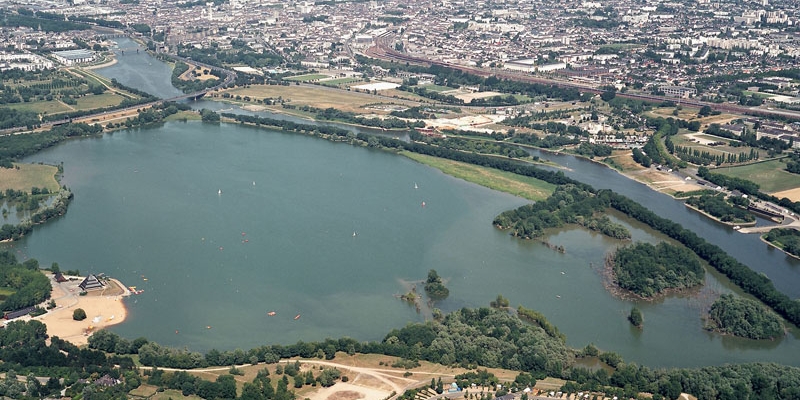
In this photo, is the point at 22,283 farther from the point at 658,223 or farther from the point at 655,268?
the point at 658,223

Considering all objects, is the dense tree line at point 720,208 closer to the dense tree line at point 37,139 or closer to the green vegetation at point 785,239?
the green vegetation at point 785,239

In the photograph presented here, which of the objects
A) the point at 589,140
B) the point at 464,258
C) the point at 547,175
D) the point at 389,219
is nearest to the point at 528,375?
the point at 464,258

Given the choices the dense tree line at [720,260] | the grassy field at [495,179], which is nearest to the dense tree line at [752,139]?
the dense tree line at [720,260]

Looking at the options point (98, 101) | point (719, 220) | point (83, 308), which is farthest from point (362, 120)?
point (83, 308)

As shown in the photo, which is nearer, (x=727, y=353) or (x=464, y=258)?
(x=727, y=353)

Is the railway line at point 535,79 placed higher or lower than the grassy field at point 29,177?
higher

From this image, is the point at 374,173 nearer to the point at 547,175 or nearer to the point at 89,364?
the point at 547,175
